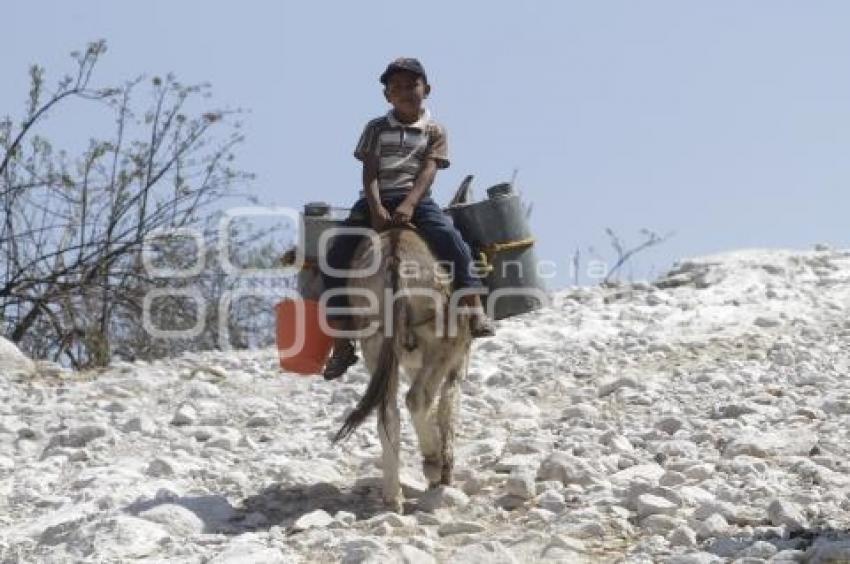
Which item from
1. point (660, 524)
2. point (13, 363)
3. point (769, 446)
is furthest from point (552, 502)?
point (13, 363)

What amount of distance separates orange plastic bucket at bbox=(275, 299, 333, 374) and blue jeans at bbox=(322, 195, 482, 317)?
0.83 ft

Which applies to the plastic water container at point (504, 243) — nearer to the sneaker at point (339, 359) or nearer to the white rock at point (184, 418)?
the sneaker at point (339, 359)

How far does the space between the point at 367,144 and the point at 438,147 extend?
373 mm

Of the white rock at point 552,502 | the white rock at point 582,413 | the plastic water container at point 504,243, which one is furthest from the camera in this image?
the white rock at point 582,413

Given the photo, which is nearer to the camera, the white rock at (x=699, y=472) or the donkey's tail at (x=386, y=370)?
the donkey's tail at (x=386, y=370)

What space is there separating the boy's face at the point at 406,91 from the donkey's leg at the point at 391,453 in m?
1.45

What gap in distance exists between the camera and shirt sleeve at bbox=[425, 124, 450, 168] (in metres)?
7.61

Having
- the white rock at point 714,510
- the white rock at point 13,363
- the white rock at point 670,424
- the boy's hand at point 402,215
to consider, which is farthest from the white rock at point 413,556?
the white rock at point 13,363

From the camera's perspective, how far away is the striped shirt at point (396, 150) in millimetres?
7551

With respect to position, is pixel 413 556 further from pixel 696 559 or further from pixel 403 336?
pixel 403 336

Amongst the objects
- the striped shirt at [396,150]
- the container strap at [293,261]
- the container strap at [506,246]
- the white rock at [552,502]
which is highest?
the striped shirt at [396,150]

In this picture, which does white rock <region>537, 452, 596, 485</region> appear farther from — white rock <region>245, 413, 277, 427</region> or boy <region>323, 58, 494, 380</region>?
white rock <region>245, 413, 277, 427</region>

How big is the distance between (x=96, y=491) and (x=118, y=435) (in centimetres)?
139

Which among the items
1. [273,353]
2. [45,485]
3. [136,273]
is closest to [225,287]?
[136,273]
